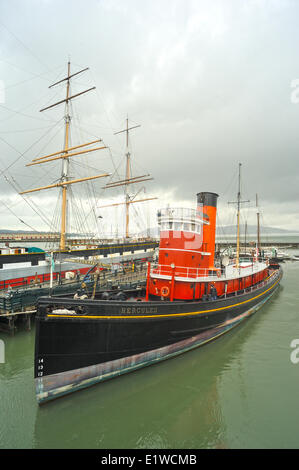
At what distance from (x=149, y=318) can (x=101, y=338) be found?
212 cm

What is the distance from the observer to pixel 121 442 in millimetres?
6457

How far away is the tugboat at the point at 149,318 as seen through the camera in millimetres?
7820

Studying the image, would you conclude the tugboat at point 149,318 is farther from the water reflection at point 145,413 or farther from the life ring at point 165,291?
the water reflection at point 145,413

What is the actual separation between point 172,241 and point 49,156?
20.7 m

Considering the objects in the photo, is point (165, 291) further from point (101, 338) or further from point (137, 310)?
point (101, 338)

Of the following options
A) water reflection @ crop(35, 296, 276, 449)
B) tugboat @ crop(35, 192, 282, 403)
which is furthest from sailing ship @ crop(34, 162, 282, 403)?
water reflection @ crop(35, 296, 276, 449)

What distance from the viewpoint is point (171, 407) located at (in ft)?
26.0

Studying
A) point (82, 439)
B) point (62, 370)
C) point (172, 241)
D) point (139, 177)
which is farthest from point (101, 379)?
point (139, 177)

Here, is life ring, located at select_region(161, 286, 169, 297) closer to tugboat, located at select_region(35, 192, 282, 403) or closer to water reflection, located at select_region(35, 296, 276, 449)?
tugboat, located at select_region(35, 192, 282, 403)

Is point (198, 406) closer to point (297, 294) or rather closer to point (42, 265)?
point (42, 265)

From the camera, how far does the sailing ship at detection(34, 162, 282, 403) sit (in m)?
7.82

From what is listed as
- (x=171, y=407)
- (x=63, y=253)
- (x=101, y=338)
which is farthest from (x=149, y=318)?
(x=63, y=253)

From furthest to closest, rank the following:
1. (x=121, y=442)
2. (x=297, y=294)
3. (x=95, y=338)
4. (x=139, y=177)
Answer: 1. (x=139, y=177)
2. (x=297, y=294)
3. (x=95, y=338)
4. (x=121, y=442)

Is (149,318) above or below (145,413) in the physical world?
above
